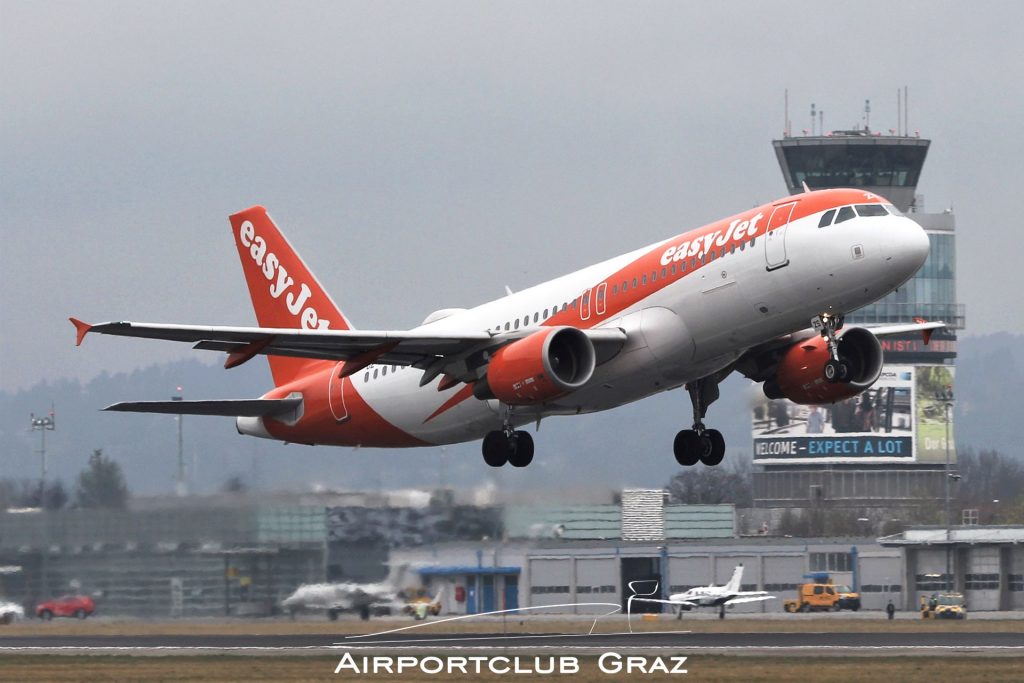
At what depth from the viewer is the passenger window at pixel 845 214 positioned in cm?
3816

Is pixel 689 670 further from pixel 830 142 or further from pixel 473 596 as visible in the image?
pixel 830 142

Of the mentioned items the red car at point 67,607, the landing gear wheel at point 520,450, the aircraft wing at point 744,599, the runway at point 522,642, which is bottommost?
the aircraft wing at point 744,599

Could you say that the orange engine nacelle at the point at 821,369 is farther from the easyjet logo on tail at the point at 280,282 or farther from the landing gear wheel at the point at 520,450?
the easyjet logo on tail at the point at 280,282

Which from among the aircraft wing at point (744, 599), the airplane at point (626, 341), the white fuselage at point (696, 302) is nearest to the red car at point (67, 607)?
the airplane at point (626, 341)

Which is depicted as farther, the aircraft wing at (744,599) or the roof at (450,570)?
the aircraft wing at (744,599)

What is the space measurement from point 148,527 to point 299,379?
24.9ft

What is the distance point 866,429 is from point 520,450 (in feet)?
466

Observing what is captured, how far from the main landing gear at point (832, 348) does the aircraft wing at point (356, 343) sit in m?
4.40

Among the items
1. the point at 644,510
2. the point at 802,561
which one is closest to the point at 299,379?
the point at 644,510

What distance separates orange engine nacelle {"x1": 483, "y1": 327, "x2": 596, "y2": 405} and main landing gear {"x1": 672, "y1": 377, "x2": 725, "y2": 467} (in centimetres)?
515

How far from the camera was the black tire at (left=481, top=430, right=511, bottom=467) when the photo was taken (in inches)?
1705

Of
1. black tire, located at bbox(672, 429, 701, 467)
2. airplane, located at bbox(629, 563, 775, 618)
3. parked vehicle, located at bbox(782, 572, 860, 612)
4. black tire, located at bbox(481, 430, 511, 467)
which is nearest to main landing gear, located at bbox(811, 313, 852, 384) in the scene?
black tire, located at bbox(672, 429, 701, 467)

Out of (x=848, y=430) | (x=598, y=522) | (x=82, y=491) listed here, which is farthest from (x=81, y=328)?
(x=848, y=430)

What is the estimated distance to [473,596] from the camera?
6212 cm
